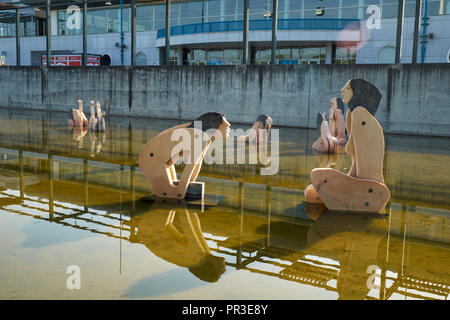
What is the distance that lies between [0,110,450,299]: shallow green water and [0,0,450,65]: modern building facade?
20931 mm

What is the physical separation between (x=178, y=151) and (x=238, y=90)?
586 inches

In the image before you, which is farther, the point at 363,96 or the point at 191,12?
the point at 191,12

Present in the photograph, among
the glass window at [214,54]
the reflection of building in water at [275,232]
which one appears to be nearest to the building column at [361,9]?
the glass window at [214,54]

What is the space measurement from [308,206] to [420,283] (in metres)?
3.01

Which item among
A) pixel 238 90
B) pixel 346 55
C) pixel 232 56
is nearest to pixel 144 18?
pixel 232 56

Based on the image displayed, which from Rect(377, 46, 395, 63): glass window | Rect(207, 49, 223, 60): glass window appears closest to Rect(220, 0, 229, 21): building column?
Rect(207, 49, 223, 60): glass window

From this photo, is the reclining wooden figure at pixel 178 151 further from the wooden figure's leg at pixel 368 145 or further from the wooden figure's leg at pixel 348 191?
the wooden figure's leg at pixel 368 145

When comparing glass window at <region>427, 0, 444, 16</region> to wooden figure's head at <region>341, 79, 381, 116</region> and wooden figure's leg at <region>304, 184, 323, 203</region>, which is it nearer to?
wooden figure's head at <region>341, 79, 381, 116</region>

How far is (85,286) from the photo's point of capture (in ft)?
13.7

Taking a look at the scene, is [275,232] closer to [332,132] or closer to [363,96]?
[363,96]

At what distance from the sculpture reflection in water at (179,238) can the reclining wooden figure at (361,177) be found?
204 cm

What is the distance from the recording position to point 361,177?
23.3ft

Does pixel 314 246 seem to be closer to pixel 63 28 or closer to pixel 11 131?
pixel 11 131
